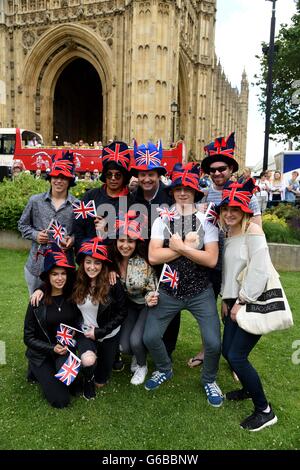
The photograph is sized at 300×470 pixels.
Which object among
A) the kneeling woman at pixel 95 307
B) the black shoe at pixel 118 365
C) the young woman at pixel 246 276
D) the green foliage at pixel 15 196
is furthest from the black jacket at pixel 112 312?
the green foliage at pixel 15 196

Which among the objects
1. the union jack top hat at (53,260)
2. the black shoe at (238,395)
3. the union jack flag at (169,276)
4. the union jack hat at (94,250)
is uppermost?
the union jack hat at (94,250)

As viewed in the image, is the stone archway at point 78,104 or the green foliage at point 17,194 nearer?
the green foliage at point 17,194

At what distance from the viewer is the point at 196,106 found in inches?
1329

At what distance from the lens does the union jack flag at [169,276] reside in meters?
3.43

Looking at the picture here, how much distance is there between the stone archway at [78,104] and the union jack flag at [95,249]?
30318mm

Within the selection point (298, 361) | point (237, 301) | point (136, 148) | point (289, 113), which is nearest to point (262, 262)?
point (237, 301)

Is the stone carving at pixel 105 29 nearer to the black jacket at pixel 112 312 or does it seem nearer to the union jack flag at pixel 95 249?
the union jack flag at pixel 95 249

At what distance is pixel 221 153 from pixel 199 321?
1613mm

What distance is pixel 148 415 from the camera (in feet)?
11.1

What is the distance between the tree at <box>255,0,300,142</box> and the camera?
21422 mm

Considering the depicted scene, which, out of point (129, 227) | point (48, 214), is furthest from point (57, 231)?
point (129, 227)

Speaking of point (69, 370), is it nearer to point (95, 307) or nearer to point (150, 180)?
point (95, 307)

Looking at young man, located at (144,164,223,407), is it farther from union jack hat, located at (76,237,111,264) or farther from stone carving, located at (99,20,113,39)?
stone carving, located at (99,20,113,39)
